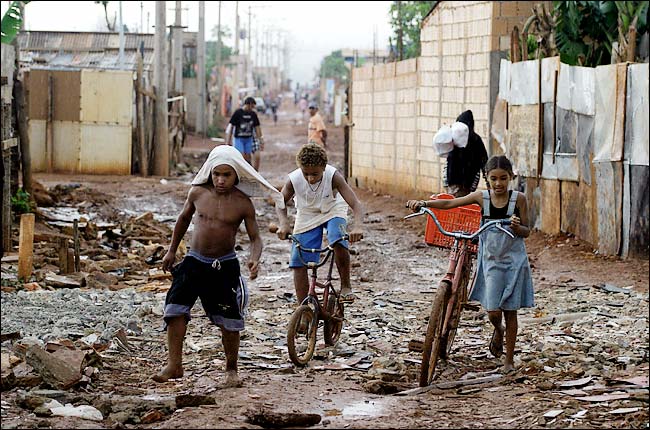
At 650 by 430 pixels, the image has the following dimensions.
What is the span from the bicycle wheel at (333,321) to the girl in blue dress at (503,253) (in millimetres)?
1234

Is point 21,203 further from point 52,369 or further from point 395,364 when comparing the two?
point 52,369

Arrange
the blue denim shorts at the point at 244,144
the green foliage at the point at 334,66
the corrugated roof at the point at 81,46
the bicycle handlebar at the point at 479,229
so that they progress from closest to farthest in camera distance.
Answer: the bicycle handlebar at the point at 479,229 < the blue denim shorts at the point at 244,144 < the corrugated roof at the point at 81,46 < the green foliage at the point at 334,66

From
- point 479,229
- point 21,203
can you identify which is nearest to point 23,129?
point 21,203

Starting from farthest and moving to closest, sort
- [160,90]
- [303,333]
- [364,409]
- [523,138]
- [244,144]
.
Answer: [160,90] < [244,144] < [523,138] < [303,333] < [364,409]

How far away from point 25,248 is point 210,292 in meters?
4.58

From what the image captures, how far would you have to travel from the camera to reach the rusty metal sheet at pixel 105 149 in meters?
22.8

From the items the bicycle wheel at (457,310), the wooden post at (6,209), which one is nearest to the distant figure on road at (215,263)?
the bicycle wheel at (457,310)

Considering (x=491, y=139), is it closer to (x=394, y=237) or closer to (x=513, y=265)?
(x=394, y=237)

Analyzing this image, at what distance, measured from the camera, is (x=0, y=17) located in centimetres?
1268

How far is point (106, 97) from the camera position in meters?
22.7

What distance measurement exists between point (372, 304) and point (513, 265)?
299 centimetres

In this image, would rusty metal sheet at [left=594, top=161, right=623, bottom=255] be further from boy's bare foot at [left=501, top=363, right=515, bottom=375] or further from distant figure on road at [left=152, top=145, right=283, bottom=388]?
distant figure on road at [left=152, top=145, right=283, bottom=388]

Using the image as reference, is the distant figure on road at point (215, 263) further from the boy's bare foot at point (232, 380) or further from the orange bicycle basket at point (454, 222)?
the orange bicycle basket at point (454, 222)

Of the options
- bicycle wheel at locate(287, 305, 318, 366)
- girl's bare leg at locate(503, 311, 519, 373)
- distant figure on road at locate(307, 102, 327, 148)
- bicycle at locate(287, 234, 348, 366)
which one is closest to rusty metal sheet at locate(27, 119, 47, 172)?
distant figure on road at locate(307, 102, 327, 148)
